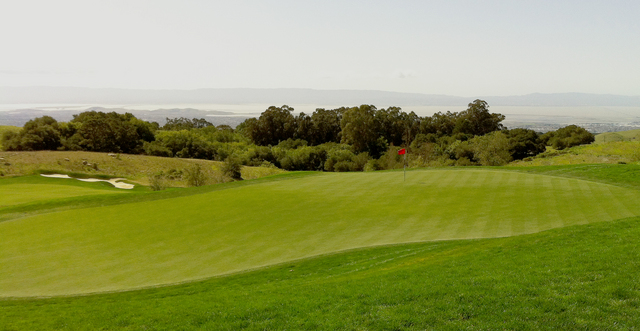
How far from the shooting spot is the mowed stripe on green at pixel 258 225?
10945 mm

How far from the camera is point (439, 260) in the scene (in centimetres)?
996

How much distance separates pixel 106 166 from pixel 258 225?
28721 millimetres

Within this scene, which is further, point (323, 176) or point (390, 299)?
point (323, 176)

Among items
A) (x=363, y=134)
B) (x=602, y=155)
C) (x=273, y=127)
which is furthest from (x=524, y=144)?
(x=273, y=127)

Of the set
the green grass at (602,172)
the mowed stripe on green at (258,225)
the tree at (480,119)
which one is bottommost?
the mowed stripe on green at (258,225)

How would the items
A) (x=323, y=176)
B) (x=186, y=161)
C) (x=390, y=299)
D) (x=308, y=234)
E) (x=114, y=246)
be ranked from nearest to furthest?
1. (x=390, y=299)
2. (x=114, y=246)
3. (x=308, y=234)
4. (x=323, y=176)
5. (x=186, y=161)

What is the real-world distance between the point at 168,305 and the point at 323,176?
58.5ft

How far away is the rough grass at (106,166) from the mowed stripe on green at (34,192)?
15.7 feet

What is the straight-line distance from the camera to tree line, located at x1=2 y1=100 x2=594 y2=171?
46.7 meters

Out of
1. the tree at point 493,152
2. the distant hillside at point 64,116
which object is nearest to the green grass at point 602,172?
the tree at point 493,152

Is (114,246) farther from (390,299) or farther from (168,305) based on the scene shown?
(390,299)

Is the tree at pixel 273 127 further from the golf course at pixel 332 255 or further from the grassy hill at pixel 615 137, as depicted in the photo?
the golf course at pixel 332 255

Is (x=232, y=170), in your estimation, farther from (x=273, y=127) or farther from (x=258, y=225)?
(x=273, y=127)

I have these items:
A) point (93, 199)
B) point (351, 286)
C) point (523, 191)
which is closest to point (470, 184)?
point (523, 191)
